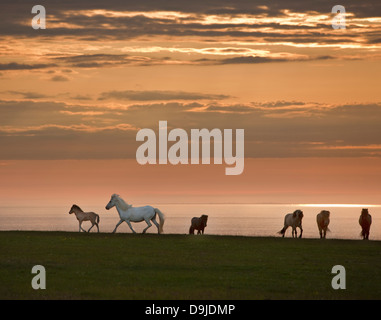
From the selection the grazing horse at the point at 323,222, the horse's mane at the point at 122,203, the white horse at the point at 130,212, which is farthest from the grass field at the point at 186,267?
the grazing horse at the point at 323,222

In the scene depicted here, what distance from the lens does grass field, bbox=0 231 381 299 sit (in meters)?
22.4

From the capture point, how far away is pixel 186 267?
27.6m

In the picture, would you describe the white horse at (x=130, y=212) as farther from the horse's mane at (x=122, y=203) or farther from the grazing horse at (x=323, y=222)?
the grazing horse at (x=323, y=222)

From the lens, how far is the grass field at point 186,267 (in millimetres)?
22391

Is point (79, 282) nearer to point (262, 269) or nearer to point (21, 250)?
point (262, 269)

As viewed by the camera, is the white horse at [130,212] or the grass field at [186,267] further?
the white horse at [130,212]

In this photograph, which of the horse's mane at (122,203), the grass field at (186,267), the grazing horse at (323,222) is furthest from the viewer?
the grazing horse at (323,222)

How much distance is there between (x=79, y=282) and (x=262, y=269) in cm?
739

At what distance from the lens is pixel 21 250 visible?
32500 mm

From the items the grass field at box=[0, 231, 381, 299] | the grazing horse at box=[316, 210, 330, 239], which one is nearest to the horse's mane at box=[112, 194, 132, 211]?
the grass field at box=[0, 231, 381, 299]

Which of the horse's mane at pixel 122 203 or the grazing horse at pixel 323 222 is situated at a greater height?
the horse's mane at pixel 122 203

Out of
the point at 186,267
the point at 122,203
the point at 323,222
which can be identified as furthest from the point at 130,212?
the point at 186,267

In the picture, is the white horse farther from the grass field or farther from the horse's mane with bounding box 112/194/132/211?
the grass field

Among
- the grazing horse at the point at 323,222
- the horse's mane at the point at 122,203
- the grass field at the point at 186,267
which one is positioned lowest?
the grass field at the point at 186,267
